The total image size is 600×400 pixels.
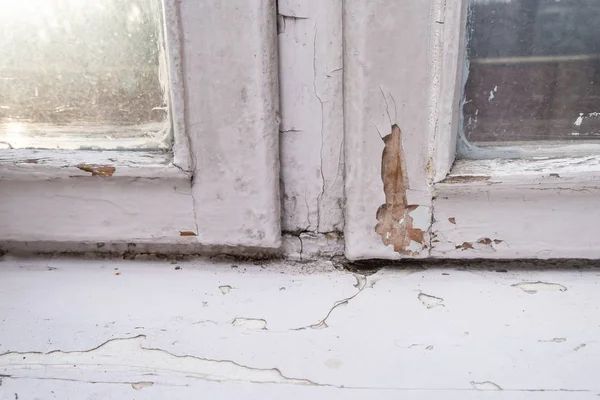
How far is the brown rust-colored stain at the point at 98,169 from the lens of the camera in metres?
0.59

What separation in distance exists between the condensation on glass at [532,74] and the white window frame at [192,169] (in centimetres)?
26

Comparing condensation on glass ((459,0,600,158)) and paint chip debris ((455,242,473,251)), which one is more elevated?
condensation on glass ((459,0,600,158))

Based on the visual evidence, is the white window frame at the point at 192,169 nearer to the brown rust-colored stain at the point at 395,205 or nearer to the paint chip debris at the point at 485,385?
the brown rust-colored stain at the point at 395,205

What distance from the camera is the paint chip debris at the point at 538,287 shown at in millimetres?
552

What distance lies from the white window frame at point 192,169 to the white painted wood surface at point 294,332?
0.05 meters

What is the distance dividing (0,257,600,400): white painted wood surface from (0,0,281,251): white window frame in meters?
0.05

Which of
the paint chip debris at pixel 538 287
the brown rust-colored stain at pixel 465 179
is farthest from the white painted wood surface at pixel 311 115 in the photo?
the paint chip debris at pixel 538 287

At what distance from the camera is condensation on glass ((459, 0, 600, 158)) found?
0.55 meters

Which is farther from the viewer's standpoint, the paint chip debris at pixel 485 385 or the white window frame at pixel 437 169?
the white window frame at pixel 437 169

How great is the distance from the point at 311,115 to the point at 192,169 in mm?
174

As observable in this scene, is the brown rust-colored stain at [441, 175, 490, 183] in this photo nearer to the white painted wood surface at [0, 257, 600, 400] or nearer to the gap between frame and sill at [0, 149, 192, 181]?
the white painted wood surface at [0, 257, 600, 400]

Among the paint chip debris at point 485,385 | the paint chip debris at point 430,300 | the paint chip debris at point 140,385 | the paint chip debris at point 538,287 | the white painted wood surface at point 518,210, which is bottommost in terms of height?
the paint chip debris at point 140,385

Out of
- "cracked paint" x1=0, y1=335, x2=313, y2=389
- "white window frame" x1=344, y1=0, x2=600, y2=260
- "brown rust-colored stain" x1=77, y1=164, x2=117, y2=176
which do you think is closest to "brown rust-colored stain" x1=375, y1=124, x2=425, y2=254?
"white window frame" x1=344, y1=0, x2=600, y2=260

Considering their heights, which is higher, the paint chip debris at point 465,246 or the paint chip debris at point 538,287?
the paint chip debris at point 465,246
